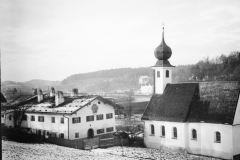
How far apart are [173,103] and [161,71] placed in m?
2.64

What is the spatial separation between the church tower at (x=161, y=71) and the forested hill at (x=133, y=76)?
46 centimetres

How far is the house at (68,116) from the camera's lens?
24.5m

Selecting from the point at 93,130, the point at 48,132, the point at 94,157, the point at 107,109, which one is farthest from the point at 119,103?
the point at 94,157

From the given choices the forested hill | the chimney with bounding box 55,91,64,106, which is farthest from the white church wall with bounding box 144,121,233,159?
the chimney with bounding box 55,91,64,106

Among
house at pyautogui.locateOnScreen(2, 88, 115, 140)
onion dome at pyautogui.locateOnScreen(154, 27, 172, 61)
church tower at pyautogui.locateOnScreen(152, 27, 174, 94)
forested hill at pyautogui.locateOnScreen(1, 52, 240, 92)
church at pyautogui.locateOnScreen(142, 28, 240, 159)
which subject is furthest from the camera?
house at pyautogui.locateOnScreen(2, 88, 115, 140)

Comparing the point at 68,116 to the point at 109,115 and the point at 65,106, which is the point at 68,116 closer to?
the point at 65,106

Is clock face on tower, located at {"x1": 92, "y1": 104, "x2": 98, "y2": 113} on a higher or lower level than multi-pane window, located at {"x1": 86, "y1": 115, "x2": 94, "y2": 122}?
higher

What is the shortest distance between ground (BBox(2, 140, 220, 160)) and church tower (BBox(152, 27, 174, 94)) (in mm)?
4641

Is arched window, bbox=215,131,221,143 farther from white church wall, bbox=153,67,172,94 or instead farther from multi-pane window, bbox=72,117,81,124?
multi-pane window, bbox=72,117,81,124

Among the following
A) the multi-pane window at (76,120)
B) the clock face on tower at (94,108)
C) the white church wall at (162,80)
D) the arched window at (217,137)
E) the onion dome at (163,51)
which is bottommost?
the arched window at (217,137)

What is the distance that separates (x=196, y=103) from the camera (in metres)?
20.9

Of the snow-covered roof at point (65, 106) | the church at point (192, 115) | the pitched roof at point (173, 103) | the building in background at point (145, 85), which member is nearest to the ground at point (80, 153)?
the church at point (192, 115)

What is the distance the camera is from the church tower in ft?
74.5

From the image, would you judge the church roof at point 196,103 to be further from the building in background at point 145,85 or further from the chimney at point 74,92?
the chimney at point 74,92
